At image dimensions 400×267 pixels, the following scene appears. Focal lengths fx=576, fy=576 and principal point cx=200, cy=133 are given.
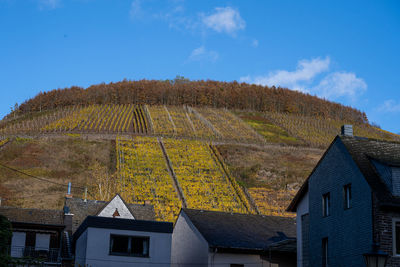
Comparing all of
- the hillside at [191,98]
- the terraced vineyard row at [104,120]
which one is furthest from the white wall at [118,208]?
the hillside at [191,98]

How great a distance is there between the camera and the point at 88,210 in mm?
47781

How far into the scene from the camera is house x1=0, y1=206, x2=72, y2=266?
3862 cm

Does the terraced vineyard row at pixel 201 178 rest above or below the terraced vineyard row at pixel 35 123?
below

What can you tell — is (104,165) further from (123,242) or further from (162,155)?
(123,242)

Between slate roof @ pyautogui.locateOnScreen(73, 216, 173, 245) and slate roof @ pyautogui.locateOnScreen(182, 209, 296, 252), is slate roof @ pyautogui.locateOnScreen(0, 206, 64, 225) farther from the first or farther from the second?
slate roof @ pyautogui.locateOnScreen(182, 209, 296, 252)

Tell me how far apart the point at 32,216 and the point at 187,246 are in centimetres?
1350

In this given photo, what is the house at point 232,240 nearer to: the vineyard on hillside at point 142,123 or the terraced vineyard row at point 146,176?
the terraced vineyard row at point 146,176

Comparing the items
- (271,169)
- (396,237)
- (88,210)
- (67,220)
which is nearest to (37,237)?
(67,220)

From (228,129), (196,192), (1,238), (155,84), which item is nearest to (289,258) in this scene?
(1,238)

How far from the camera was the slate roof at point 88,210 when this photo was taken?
153ft

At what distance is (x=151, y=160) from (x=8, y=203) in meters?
29.1

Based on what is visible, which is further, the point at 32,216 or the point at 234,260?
the point at 32,216

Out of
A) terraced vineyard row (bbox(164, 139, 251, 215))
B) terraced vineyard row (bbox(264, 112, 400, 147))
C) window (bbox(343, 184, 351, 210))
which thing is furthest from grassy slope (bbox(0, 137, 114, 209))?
terraced vineyard row (bbox(264, 112, 400, 147))

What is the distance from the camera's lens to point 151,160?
88312mm
